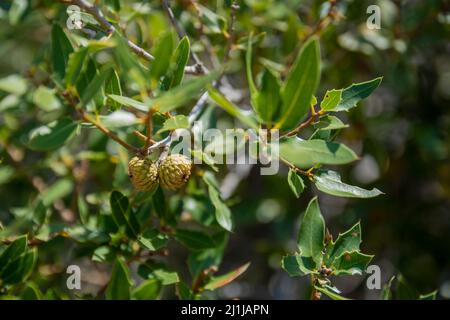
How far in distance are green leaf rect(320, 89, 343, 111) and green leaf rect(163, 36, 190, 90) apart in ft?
0.96

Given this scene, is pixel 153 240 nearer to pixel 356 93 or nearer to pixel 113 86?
pixel 113 86

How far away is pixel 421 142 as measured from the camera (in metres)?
1.88

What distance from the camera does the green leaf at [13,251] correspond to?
1.19 m

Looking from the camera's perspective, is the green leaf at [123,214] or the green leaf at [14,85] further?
the green leaf at [14,85]

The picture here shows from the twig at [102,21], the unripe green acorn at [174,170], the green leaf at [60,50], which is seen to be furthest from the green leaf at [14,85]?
the unripe green acorn at [174,170]

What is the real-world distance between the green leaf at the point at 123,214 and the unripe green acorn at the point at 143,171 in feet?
0.74

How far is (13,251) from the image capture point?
1.20 metres

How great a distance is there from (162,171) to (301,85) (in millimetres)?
338

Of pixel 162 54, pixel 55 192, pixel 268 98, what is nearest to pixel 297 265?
pixel 268 98

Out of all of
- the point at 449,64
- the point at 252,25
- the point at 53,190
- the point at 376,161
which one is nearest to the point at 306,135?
the point at 376,161

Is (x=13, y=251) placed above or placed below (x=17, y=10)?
below

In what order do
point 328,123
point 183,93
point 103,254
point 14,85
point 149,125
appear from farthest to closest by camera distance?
point 14,85
point 103,254
point 328,123
point 149,125
point 183,93

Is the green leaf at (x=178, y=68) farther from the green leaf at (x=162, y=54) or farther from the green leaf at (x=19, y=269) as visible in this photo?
the green leaf at (x=19, y=269)

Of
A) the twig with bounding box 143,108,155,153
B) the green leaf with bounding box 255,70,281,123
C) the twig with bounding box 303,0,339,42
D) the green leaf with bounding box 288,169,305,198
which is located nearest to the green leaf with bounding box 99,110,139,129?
the twig with bounding box 143,108,155,153
